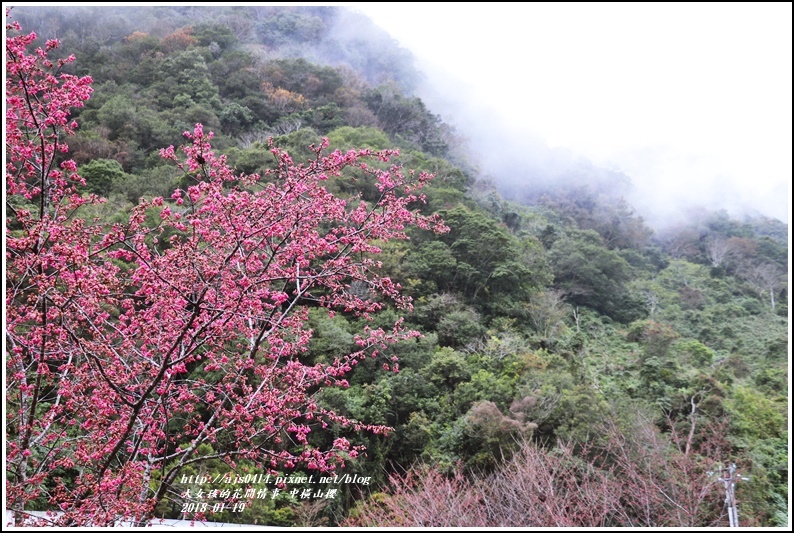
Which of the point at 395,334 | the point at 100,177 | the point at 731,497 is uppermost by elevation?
the point at 395,334

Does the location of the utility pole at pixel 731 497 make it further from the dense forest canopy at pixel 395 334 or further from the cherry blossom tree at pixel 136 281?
the cherry blossom tree at pixel 136 281

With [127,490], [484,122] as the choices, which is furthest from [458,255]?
[484,122]

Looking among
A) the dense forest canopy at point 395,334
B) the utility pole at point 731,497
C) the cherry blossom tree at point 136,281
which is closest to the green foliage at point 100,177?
the dense forest canopy at point 395,334

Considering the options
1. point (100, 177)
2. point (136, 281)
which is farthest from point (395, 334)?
point (100, 177)

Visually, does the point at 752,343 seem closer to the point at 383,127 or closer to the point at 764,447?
the point at 764,447

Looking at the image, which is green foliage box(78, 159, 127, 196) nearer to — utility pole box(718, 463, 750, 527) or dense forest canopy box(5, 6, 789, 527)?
dense forest canopy box(5, 6, 789, 527)

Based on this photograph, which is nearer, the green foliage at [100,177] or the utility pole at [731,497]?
the utility pole at [731,497]

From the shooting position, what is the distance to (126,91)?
19.2m

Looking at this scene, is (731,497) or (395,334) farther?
(731,497)

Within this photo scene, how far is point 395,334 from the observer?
13.5 ft

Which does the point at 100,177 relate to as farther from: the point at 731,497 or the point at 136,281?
the point at 731,497

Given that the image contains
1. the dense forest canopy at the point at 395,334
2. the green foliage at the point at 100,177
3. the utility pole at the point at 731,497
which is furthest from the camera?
the green foliage at the point at 100,177

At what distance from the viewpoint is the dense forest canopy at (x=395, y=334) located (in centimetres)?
339

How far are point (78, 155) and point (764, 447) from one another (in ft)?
58.9
